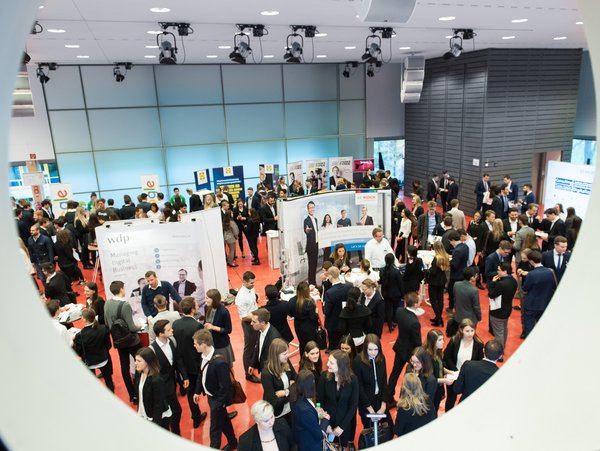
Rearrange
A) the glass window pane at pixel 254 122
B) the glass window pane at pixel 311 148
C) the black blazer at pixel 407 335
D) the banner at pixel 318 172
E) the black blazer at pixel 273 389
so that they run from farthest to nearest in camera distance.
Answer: the glass window pane at pixel 311 148, the glass window pane at pixel 254 122, the banner at pixel 318 172, the black blazer at pixel 407 335, the black blazer at pixel 273 389

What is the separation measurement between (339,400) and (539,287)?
2.93 m

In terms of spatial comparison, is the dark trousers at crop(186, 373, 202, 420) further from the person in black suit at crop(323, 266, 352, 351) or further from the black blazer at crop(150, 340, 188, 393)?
the person in black suit at crop(323, 266, 352, 351)

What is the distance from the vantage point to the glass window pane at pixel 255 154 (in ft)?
45.6

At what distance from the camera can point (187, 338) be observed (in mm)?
4137

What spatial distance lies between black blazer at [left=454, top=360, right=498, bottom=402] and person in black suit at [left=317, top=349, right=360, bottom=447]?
80 cm

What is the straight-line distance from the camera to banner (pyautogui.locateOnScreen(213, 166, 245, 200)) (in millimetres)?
12367

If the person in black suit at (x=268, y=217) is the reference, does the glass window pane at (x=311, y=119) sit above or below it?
above

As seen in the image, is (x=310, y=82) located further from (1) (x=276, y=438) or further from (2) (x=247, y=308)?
(1) (x=276, y=438)

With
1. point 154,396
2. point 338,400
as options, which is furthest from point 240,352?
point 338,400

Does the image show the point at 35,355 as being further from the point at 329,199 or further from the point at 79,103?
the point at 79,103

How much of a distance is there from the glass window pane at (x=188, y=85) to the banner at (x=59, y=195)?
12.7 feet

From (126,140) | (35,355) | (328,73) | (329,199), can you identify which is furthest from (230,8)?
(328,73)

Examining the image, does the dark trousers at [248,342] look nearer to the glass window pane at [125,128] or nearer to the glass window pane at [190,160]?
the glass window pane at [190,160]

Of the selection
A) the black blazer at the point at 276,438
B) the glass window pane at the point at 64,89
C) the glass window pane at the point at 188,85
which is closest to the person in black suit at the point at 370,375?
the black blazer at the point at 276,438
